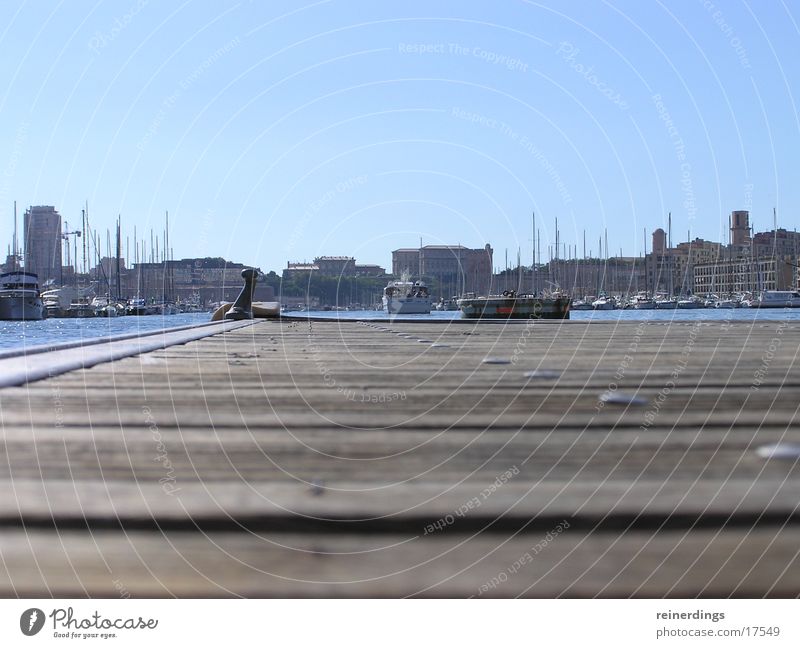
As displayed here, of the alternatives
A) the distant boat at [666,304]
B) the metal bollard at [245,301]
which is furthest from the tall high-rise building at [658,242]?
the metal bollard at [245,301]

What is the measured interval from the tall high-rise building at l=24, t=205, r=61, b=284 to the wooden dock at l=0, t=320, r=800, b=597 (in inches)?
2231

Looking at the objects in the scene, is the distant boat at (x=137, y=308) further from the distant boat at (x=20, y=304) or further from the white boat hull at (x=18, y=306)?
the white boat hull at (x=18, y=306)

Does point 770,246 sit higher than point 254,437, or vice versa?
point 770,246

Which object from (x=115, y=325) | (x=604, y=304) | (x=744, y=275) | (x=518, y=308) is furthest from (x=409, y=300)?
(x=744, y=275)

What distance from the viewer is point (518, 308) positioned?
37531 millimetres

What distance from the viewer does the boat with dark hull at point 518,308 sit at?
36.1 m

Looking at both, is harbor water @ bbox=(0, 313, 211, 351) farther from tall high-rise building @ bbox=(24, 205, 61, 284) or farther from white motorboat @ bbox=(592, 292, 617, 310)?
white motorboat @ bbox=(592, 292, 617, 310)

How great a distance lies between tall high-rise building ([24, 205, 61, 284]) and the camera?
58.3m

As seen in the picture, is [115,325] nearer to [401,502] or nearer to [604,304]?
[401,502]

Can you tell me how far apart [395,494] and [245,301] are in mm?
15930

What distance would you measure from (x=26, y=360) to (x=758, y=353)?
13.0 ft
